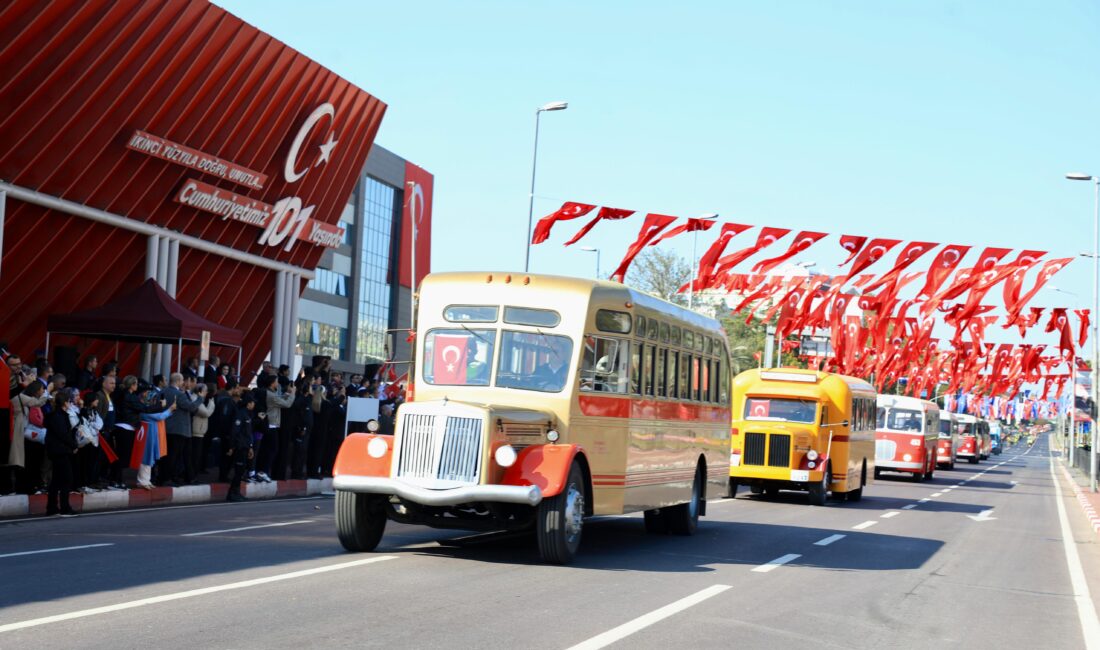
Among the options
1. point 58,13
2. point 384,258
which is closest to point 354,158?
point 58,13

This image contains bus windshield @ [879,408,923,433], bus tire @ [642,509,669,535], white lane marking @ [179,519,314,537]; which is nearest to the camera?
white lane marking @ [179,519,314,537]

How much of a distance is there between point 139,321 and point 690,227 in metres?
11.2

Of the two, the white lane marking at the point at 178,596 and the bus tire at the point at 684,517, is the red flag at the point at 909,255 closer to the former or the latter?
the bus tire at the point at 684,517

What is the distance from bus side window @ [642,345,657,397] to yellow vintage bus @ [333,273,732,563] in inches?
0.6

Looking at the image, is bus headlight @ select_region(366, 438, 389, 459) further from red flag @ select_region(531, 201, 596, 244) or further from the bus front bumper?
red flag @ select_region(531, 201, 596, 244)

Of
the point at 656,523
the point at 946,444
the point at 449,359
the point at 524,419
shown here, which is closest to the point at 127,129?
the point at 656,523

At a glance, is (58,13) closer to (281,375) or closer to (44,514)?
(281,375)

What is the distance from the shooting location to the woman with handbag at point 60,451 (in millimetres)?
17109

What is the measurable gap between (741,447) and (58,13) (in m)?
16.0

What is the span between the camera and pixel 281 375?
79.9 ft

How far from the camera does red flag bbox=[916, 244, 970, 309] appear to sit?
84.5ft

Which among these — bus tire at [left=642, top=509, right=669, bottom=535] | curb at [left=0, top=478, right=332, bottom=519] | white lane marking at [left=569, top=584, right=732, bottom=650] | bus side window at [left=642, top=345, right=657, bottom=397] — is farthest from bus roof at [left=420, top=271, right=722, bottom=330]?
curb at [left=0, top=478, right=332, bottom=519]

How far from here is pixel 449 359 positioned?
14297 millimetres

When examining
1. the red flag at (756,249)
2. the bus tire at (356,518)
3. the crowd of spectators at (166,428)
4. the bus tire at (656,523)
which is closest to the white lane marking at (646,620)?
the bus tire at (356,518)
